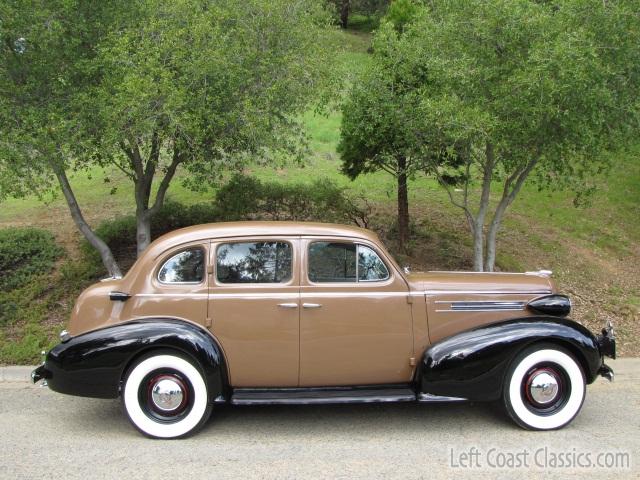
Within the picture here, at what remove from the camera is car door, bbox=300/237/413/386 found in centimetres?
528

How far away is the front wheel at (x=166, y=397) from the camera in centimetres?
515

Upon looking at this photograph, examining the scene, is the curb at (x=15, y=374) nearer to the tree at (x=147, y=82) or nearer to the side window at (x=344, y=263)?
the tree at (x=147, y=82)

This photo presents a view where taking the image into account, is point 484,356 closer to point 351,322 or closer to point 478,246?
point 351,322

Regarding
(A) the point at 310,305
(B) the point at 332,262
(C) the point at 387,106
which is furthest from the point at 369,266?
(C) the point at 387,106

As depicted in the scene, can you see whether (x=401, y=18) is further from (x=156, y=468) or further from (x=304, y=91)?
(x=156, y=468)

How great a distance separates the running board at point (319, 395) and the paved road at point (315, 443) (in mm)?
293

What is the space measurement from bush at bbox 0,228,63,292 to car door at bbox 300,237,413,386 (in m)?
5.16

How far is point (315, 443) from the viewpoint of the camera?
5027 millimetres

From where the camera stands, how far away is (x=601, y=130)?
25.4ft

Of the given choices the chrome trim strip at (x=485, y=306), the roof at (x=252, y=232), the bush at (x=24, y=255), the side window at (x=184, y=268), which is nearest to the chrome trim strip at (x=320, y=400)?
the chrome trim strip at (x=485, y=306)

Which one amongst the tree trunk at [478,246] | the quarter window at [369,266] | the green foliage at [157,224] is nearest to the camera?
the quarter window at [369,266]

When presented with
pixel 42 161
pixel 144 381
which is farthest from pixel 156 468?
pixel 42 161

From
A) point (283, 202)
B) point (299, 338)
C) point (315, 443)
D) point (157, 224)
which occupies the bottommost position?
point (315, 443)

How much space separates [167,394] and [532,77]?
4832 mm
